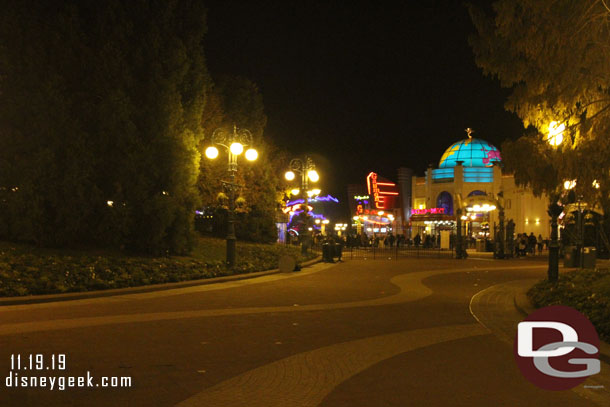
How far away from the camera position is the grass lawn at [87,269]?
14491mm

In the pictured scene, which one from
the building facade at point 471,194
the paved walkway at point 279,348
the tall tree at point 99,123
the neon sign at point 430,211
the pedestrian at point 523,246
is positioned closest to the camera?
the paved walkway at point 279,348

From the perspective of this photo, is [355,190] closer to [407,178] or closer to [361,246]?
[407,178]

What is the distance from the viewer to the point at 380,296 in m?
15.5

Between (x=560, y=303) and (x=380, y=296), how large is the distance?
463 cm

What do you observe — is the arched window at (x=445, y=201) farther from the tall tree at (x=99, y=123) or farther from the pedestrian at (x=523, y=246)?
the tall tree at (x=99, y=123)

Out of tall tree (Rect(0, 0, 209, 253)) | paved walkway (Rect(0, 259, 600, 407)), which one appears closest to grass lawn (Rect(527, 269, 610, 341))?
paved walkway (Rect(0, 259, 600, 407))

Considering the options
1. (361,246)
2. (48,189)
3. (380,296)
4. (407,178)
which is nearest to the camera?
(380,296)

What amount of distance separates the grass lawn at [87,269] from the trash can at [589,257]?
44.8ft

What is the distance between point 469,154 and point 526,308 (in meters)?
61.5

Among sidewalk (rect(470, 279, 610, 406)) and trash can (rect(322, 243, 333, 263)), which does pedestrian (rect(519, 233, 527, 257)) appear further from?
sidewalk (rect(470, 279, 610, 406))

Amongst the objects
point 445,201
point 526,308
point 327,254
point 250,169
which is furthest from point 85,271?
point 445,201

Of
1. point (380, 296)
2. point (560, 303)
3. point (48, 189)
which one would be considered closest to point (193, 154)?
point (48, 189)

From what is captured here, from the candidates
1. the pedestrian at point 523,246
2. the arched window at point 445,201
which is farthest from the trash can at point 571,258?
the arched window at point 445,201

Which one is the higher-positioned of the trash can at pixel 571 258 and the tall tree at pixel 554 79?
the tall tree at pixel 554 79
